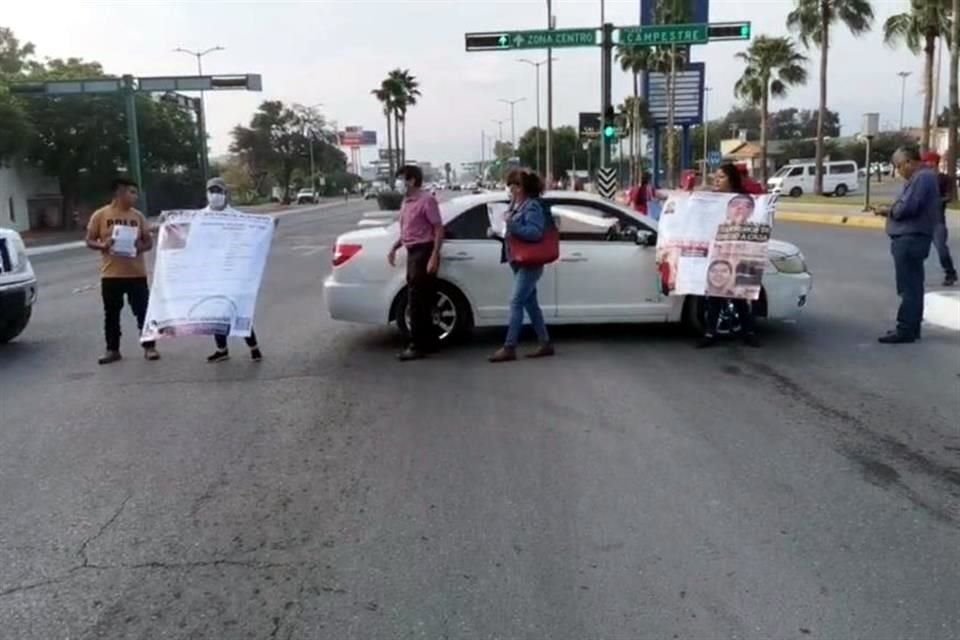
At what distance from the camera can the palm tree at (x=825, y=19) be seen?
43.9 meters

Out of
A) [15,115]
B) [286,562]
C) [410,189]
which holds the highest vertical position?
[15,115]

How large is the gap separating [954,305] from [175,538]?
324 inches

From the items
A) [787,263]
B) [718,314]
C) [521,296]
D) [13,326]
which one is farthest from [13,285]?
[787,263]

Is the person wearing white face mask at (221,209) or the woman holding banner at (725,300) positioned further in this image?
the woman holding banner at (725,300)

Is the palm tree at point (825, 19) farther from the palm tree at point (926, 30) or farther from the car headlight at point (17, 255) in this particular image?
the car headlight at point (17, 255)

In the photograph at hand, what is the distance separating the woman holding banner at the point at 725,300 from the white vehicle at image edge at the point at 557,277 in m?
0.21

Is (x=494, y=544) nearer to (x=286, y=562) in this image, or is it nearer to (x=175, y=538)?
(x=286, y=562)

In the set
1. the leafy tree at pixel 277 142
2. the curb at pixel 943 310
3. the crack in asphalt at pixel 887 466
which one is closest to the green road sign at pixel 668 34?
the curb at pixel 943 310

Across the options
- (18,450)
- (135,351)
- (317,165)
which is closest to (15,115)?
(135,351)

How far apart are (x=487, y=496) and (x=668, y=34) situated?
20367 mm

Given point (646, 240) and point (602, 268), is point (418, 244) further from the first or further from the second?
point (646, 240)

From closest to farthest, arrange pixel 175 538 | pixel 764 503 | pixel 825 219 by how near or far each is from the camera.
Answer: pixel 175 538 → pixel 764 503 → pixel 825 219

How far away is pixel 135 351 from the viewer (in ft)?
29.7

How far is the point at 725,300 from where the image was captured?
8719mm
